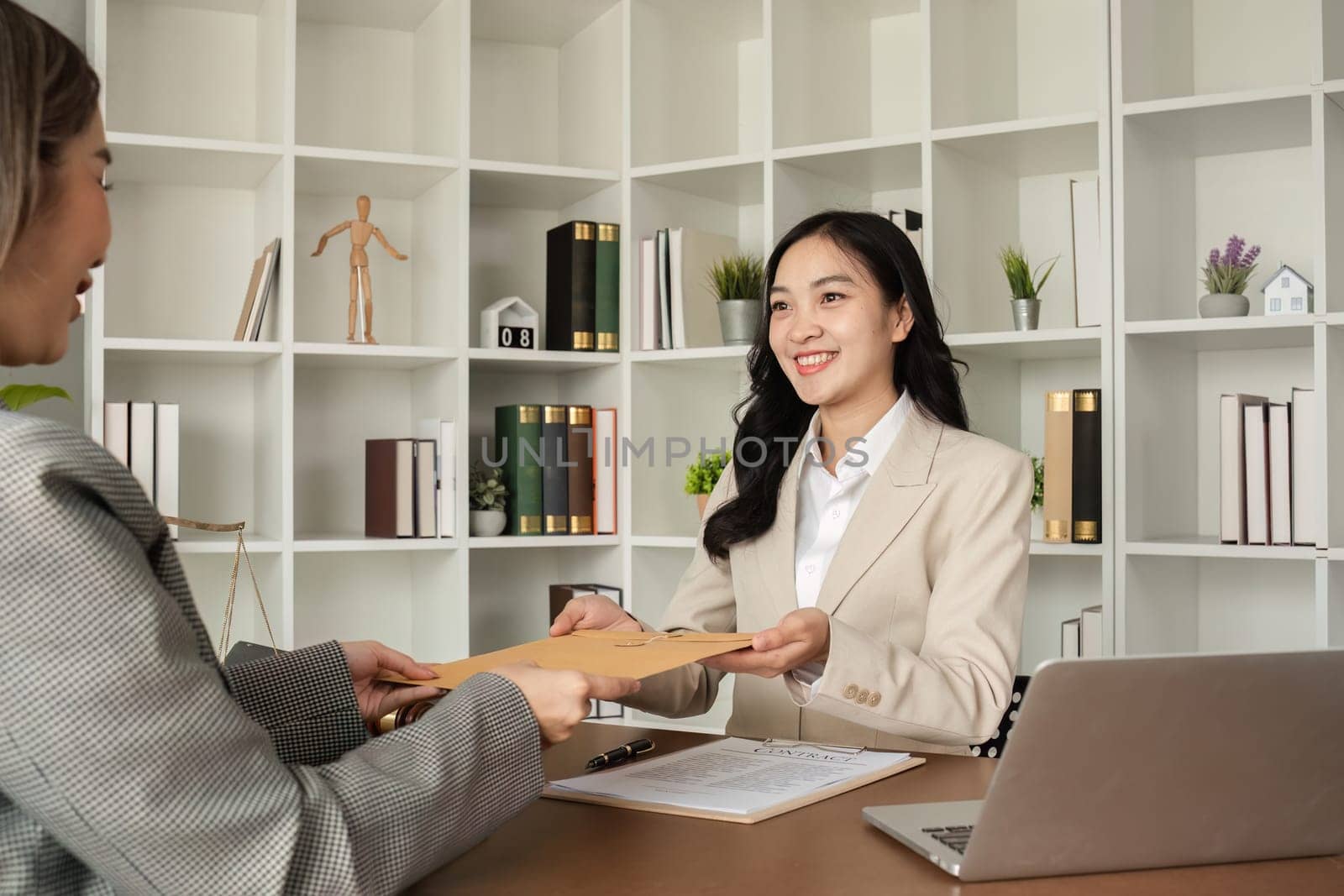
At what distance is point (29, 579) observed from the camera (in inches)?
28.0

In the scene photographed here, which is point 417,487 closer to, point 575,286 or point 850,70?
point 575,286

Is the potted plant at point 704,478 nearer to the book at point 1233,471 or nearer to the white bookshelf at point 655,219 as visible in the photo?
the white bookshelf at point 655,219

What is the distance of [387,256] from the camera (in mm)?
3309

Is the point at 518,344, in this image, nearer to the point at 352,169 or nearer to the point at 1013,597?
the point at 352,169

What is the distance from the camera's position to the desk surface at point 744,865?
907 mm

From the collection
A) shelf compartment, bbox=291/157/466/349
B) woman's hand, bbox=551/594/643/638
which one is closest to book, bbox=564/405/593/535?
shelf compartment, bbox=291/157/466/349

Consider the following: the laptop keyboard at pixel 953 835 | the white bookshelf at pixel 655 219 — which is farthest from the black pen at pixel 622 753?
the white bookshelf at pixel 655 219

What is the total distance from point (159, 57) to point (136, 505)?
269 cm

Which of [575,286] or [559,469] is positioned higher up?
[575,286]

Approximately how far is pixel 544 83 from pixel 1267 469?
2.13 meters

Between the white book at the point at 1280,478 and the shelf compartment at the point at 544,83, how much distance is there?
168 cm

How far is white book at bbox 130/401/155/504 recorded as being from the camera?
9.04 feet

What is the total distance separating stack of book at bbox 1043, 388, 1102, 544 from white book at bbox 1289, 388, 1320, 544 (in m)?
0.37

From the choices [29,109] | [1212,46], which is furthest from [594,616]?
[1212,46]
